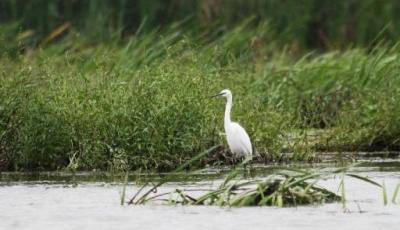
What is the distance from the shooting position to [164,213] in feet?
37.8

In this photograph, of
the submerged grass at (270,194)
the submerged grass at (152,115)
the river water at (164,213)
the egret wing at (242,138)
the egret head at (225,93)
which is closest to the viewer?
the river water at (164,213)

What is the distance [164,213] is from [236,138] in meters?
3.30

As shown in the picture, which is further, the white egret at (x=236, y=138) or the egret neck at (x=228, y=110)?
the egret neck at (x=228, y=110)

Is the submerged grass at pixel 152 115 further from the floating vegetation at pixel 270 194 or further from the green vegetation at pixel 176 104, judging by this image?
the floating vegetation at pixel 270 194

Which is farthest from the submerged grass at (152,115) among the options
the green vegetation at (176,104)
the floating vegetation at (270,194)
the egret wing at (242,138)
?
the floating vegetation at (270,194)

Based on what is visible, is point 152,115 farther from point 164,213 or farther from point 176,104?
point 164,213

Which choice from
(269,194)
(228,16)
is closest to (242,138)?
(269,194)

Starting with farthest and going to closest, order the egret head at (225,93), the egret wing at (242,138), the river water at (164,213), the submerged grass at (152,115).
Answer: the egret head at (225,93) < the egret wing at (242,138) < the submerged grass at (152,115) < the river water at (164,213)

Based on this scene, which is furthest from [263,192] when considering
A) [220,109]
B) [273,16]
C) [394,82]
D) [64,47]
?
[273,16]

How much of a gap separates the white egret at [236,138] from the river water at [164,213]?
1.49 meters

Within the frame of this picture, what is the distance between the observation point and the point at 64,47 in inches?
766

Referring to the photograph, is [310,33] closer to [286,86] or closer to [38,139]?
[286,86]

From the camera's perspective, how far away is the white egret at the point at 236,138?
1470cm

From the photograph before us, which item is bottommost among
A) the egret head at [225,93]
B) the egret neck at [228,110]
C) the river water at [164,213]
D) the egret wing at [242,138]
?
the river water at [164,213]
